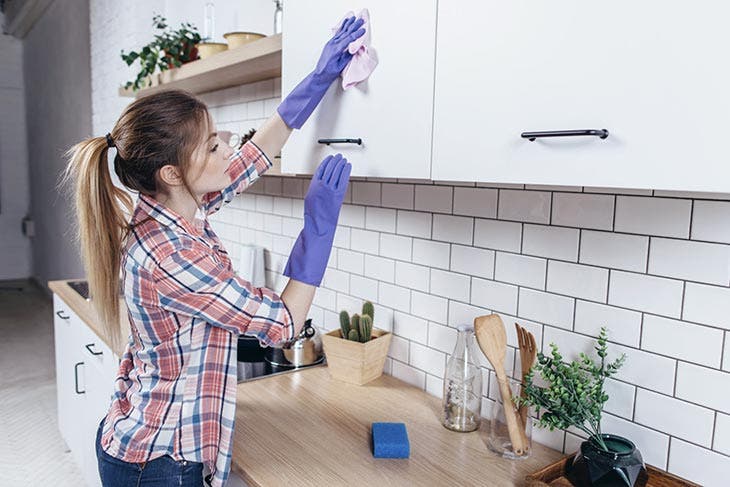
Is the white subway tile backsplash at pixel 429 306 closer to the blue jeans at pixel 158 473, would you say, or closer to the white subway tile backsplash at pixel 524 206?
the white subway tile backsplash at pixel 524 206

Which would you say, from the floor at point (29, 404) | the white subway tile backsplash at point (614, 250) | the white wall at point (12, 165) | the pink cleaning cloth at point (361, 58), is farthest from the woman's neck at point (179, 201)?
the white wall at point (12, 165)

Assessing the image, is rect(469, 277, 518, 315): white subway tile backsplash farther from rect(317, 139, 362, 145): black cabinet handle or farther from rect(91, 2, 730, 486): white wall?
rect(317, 139, 362, 145): black cabinet handle

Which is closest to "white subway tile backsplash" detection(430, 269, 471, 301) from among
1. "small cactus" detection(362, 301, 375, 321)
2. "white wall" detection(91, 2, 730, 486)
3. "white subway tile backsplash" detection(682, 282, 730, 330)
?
"white wall" detection(91, 2, 730, 486)

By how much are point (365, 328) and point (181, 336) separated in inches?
24.0

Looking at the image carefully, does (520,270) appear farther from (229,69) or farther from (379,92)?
(229,69)

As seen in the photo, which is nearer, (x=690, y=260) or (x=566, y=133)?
(x=566, y=133)

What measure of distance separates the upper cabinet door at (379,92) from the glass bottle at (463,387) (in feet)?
1.63

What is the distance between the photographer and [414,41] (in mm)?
1117

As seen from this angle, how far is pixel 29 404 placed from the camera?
12.4ft

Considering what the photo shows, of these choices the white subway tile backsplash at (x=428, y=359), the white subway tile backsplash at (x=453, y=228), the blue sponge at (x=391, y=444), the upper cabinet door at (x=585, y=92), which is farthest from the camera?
the white subway tile backsplash at (x=428, y=359)

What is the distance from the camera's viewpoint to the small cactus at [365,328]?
171 cm

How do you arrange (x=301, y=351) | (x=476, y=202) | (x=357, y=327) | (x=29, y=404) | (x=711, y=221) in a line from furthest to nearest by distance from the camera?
1. (x=29, y=404)
2. (x=301, y=351)
3. (x=357, y=327)
4. (x=476, y=202)
5. (x=711, y=221)

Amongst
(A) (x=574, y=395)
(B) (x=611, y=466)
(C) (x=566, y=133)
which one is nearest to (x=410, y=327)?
(A) (x=574, y=395)

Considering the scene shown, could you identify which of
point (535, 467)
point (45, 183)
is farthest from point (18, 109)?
point (535, 467)
